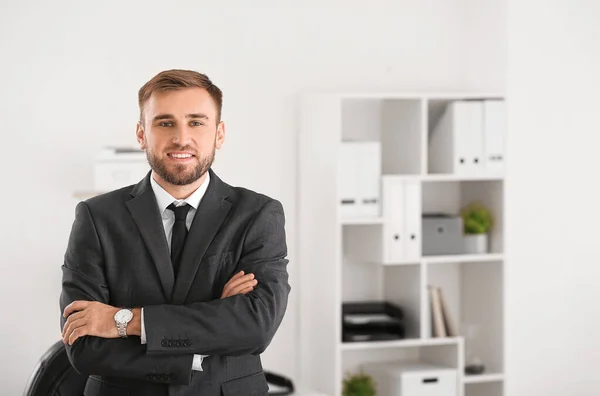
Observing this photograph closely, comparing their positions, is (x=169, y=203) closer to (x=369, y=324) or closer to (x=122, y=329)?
(x=122, y=329)

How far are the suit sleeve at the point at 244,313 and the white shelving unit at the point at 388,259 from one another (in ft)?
7.23

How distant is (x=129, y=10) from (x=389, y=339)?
1.94m

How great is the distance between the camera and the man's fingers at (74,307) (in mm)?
1865

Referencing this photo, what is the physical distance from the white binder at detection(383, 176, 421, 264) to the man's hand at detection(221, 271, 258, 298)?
238cm

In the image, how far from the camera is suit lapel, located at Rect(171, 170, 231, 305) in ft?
6.02

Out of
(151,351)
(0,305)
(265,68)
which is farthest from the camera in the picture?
(265,68)

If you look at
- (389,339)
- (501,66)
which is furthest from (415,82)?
(389,339)

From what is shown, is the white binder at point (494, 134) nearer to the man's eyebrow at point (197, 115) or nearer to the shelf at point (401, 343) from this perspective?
the shelf at point (401, 343)

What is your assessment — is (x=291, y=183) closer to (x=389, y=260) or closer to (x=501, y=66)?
(x=389, y=260)

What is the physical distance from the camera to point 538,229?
15.2 feet

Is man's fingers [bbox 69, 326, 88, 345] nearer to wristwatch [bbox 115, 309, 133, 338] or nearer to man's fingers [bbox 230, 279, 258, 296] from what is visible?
wristwatch [bbox 115, 309, 133, 338]

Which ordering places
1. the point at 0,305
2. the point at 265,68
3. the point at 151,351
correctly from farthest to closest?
the point at 265,68
the point at 0,305
the point at 151,351

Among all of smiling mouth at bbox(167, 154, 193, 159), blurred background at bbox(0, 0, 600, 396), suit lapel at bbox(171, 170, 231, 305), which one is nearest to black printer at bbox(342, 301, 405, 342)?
blurred background at bbox(0, 0, 600, 396)

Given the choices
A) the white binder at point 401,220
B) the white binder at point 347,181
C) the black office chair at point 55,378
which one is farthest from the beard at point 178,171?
the white binder at point 401,220
